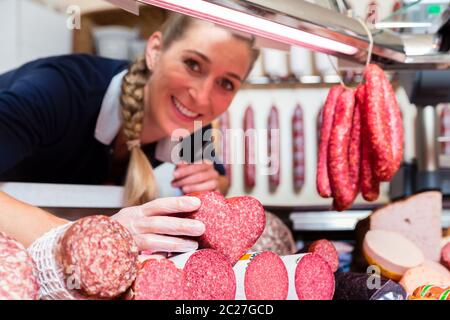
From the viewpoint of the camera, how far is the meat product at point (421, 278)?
106 cm

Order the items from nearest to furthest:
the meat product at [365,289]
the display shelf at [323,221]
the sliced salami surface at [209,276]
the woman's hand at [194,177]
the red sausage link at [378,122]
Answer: the sliced salami surface at [209,276], the meat product at [365,289], the red sausage link at [378,122], the woman's hand at [194,177], the display shelf at [323,221]

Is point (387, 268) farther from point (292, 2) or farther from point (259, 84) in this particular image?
point (259, 84)

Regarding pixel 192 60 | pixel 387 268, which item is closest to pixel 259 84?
pixel 192 60

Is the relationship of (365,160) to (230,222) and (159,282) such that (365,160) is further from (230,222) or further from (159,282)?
(159,282)

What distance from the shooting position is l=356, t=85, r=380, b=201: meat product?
1262 mm

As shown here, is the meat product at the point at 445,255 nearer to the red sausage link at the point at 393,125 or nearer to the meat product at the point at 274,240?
the red sausage link at the point at 393,125

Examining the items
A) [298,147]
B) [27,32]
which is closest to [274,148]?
[298,147]

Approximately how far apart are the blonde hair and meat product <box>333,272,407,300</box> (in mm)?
657

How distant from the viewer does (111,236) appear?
0.66m

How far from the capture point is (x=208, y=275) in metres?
0.72

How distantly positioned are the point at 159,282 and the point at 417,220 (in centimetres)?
90

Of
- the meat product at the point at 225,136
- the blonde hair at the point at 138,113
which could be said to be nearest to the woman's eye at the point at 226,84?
the blonde hair at the point at 138,113

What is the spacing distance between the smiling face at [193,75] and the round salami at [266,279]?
25.3 inches
